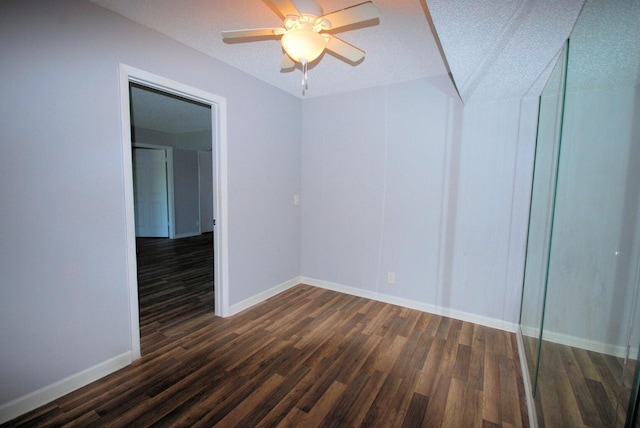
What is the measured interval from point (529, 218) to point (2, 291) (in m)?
3.64

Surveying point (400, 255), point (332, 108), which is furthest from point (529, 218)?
point (332, 108)

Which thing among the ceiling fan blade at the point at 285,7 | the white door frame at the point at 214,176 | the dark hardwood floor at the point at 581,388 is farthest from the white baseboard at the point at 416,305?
the ceiling fan blade at the point at 285,7

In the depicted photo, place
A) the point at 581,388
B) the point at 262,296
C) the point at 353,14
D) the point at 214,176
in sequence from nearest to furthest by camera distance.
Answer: the point at 581,388 < the point at 353,14 < the point at 214,176 < the point at 262,296

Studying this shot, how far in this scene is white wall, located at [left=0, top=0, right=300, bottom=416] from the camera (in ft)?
4.85

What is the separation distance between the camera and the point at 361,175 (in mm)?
3229

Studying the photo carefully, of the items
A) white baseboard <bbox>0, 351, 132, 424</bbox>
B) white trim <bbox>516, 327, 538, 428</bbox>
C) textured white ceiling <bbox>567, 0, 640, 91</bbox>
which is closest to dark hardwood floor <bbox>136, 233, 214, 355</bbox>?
white baseboard <bbox>0, 351, 132, 424</bbox>

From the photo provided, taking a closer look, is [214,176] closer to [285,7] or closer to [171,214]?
[285,7]

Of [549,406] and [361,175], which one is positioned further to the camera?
[361,175]

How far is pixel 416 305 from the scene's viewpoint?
2996 mm

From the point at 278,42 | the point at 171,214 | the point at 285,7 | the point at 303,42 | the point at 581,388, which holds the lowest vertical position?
the point at 581,388

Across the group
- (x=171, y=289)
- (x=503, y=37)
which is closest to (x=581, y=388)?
(x=503, y=37)

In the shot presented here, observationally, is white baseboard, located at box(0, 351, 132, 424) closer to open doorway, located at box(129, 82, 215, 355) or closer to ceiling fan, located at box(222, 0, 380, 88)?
open doorway, located at box(129, 82, 215, 355)

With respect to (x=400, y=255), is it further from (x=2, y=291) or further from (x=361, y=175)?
(x=2, y=291)

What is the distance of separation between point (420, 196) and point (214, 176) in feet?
6.76
